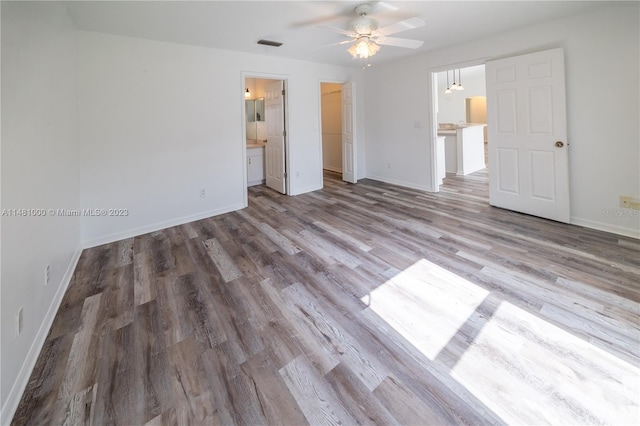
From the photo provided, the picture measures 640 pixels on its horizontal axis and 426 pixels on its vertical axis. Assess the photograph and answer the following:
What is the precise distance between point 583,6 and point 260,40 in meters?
3.65

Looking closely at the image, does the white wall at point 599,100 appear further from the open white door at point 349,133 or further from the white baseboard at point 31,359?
the white baseboard at point 31,359

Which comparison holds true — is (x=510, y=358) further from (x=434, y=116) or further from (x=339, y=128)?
(x=339, y=128)

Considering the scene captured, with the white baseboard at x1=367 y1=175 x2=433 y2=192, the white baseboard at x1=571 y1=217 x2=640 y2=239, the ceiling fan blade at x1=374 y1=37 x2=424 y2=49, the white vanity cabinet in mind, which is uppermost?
the ceiling fan blade at x1=374 y1=37 x2=424 y2=49

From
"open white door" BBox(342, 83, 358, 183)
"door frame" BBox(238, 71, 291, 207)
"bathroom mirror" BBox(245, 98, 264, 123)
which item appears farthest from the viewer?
"bathroom mirror" BBox(245, 98, 264, 123)

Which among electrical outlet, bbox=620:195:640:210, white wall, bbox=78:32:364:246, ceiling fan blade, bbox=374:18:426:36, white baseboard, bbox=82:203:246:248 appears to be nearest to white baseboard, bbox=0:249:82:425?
white baseboard, bbox=82:203:246:248

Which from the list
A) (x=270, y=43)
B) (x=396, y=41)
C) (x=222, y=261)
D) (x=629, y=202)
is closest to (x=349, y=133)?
(x=270, y=43)

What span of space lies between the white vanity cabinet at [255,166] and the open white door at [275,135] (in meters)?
0.36

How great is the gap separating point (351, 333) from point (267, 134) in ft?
15.8

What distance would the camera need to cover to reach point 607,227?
10.8ft

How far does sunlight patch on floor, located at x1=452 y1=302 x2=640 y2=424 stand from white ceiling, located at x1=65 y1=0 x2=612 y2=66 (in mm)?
3035

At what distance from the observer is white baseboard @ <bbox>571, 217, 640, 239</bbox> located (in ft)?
10.2

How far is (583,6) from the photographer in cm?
303

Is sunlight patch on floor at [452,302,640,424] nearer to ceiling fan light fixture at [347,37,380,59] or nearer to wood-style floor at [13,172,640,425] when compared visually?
wood-style floor at [13,172,640,425]

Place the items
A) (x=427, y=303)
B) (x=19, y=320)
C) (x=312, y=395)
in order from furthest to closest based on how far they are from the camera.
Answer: (x=427, y=303) → (x=19, y=320) → (x=312, y=395)
